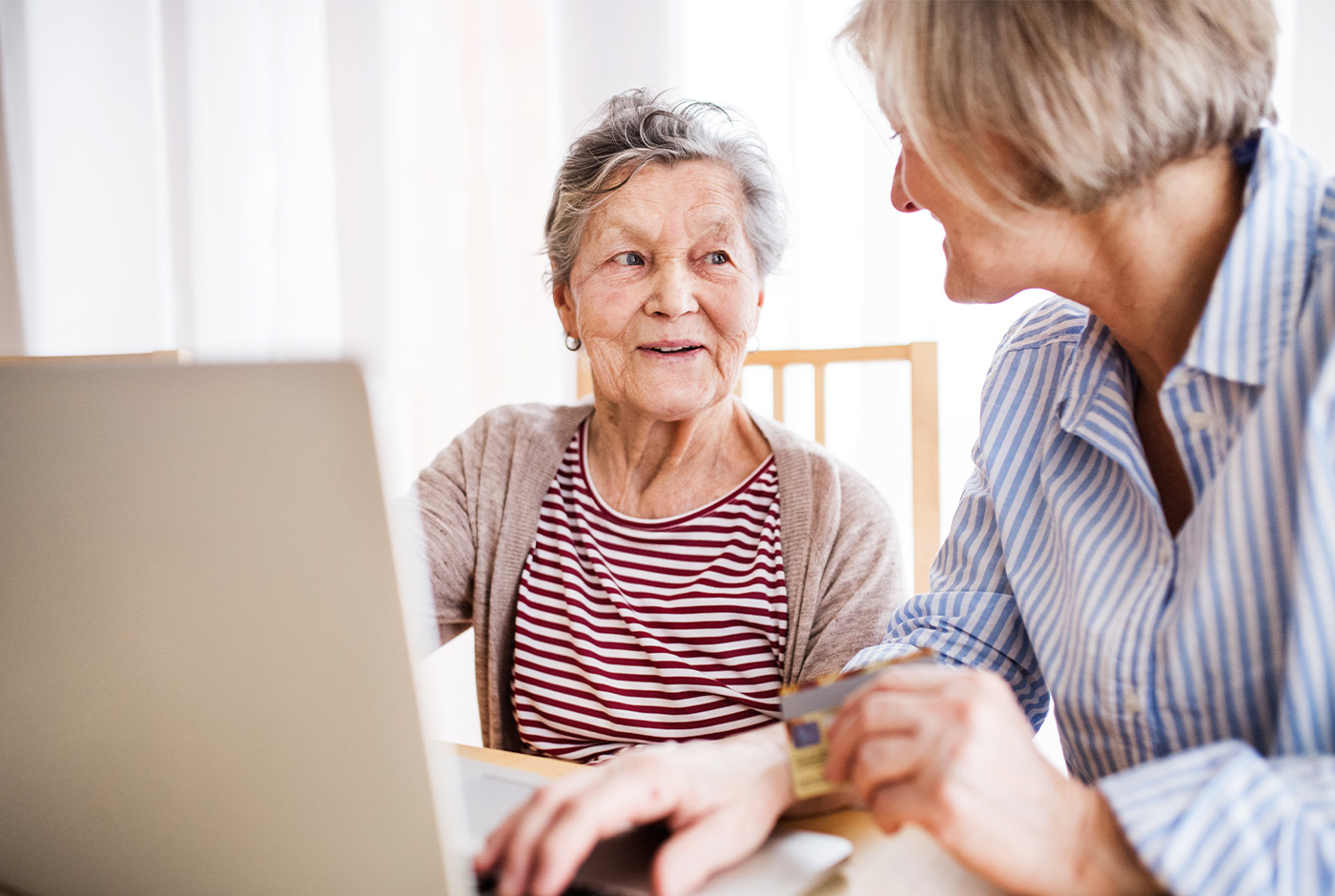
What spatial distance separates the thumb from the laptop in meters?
0.16

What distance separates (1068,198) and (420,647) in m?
0.60

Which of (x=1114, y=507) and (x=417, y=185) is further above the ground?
(x=417, y=185)

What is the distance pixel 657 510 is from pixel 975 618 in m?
0.50

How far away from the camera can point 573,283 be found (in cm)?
130

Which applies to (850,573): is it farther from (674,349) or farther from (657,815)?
(657,815)

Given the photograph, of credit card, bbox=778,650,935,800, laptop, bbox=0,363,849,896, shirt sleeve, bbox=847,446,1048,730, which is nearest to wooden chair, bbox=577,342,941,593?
shirt sleeve, bbox=847,446,1048,730

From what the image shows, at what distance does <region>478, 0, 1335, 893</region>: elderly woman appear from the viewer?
53cm

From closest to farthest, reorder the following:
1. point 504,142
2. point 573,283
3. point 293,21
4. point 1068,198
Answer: point 1068,198 < point 573,283 < point 504,142 < point 293,21

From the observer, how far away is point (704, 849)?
22.2 inches

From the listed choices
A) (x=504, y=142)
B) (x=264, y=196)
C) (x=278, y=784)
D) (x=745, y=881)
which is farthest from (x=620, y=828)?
(x=264, y=196)

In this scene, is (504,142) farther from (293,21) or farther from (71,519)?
(71,519)


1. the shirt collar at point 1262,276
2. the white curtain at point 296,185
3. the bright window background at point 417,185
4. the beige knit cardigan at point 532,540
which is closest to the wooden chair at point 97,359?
the beige knit cardigan at point 532,540

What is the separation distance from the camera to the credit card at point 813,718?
2.00 ft

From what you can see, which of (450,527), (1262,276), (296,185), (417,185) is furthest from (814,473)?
(296,185)
